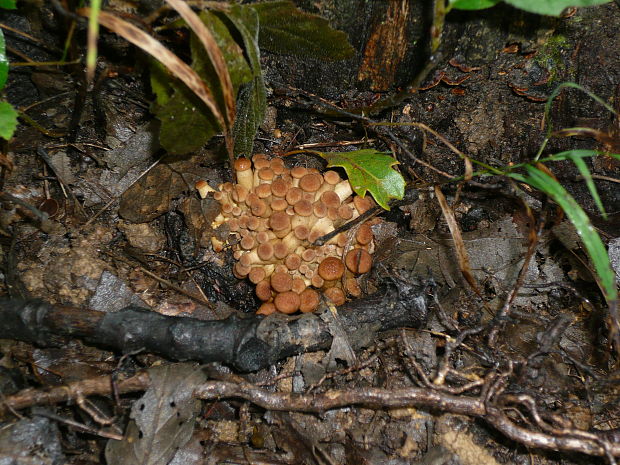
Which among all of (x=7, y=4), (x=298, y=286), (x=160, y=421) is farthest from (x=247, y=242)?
(x=7, y=4)

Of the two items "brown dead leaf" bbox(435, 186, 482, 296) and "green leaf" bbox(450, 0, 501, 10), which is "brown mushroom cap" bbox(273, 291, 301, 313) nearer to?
"brown dead leaf" bbox(435, 186, 482, 296)

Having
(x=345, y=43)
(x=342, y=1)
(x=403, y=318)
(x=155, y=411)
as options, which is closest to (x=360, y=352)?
(x=403, y=318)

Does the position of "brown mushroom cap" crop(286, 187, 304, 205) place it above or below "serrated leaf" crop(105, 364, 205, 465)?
above

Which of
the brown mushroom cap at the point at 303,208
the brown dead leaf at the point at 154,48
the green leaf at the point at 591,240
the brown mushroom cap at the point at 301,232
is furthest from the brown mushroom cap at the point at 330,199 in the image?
the green leaf at the point at 591,240

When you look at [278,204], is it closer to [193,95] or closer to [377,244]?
[377,244]

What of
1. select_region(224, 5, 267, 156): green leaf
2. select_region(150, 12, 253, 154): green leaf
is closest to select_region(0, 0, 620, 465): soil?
select_region(224, 5, 267, 156): green leaf

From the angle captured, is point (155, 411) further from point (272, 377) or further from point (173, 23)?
point (173, 23)
